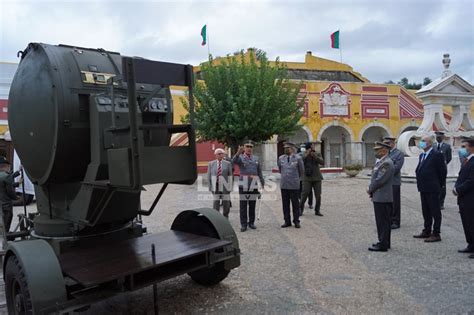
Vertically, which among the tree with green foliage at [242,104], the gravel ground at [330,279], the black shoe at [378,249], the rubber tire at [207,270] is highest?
the tree with green foliage at [242,104]

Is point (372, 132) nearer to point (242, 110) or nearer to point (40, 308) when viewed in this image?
point (242, 110)

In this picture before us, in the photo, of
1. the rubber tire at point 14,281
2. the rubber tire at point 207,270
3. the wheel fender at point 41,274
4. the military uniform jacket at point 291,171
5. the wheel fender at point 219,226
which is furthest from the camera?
the military uniform jacket at point 291,171

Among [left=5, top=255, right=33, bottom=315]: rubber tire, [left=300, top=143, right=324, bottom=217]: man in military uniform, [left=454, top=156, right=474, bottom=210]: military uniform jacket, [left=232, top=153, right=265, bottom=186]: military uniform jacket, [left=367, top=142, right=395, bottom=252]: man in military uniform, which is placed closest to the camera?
[left=5, top=255, right=33, bottom=315]: rubber tire

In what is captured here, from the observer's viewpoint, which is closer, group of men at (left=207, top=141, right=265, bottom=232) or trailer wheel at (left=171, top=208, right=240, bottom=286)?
trailer wheel at (left=171, top=208, right=240, bottom=286)

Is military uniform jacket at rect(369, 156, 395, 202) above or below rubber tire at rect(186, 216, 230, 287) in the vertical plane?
above

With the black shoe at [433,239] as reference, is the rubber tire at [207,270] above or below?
above

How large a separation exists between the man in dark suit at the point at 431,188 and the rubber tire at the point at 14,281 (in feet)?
19.8

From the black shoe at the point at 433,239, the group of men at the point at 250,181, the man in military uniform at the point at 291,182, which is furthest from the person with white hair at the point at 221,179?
the black shoe at the point at 433,239

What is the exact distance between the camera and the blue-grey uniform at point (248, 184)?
812 cm

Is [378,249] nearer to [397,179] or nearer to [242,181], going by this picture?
[397,179]

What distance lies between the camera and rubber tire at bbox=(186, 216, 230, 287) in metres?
4.76

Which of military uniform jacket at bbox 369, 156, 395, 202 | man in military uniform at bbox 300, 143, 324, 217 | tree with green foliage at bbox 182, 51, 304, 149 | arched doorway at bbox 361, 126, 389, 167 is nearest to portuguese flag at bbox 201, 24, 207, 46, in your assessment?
tree with green foliage at bbox 182, 51, 304, 149

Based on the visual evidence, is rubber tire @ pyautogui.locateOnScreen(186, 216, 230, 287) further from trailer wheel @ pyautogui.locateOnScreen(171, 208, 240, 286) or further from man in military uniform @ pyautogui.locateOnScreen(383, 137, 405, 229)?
man in military uniform @ pyautogui.locateOnScreen(383, 137, 405, 229)

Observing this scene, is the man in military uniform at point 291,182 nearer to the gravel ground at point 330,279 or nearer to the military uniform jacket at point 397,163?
the gravel ground at point 330,279
